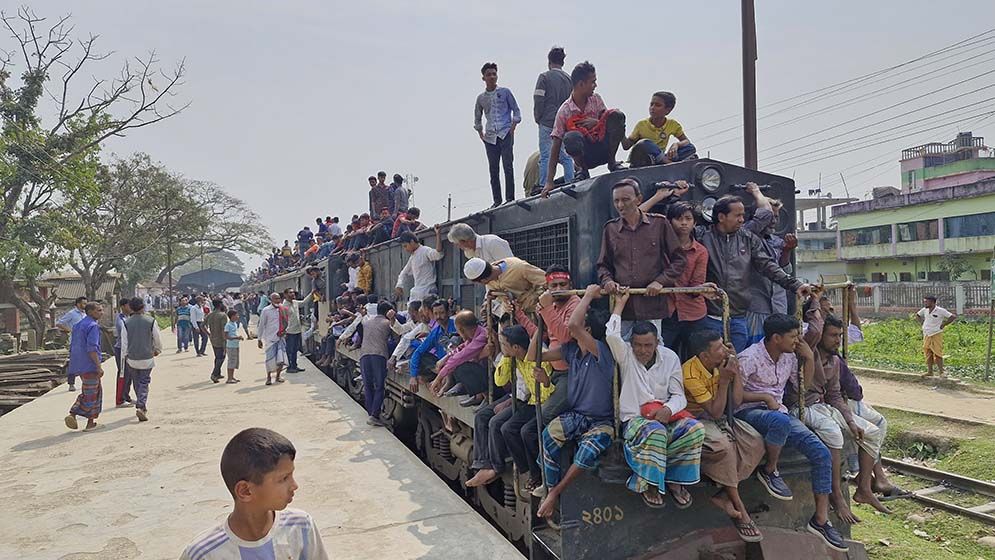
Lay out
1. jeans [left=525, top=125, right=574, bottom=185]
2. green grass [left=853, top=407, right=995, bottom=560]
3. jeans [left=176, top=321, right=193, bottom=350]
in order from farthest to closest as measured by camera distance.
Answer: jeans [left=176, top=321, right=193, bottom=350], jeans [left=525, top=125, right=574, bottom=185], green grass [left=853, top=407, right=995, bottom=560]

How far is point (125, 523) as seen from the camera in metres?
4.82

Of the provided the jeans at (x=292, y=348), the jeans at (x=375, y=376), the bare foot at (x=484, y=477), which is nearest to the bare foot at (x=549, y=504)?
the bare foot at (x=484, y=477)

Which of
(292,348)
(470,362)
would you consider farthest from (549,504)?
(292,348)

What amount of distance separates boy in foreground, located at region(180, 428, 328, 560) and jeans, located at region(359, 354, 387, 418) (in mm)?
5962

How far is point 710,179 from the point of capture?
4.86 metres

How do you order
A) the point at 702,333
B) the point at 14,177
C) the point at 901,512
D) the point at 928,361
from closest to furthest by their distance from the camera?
1. the point at 702,333
2. the point at 901,512
3. the point at 928,361
4. the point at 14,177

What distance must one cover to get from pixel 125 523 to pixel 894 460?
8593 mm

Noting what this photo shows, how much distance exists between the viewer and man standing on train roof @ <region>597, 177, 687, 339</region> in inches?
165

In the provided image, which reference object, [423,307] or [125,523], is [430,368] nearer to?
[423,307]

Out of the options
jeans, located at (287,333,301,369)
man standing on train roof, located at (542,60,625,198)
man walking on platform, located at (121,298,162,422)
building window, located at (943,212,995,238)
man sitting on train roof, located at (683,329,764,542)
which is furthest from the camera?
building window, located at (943,212,995,238)

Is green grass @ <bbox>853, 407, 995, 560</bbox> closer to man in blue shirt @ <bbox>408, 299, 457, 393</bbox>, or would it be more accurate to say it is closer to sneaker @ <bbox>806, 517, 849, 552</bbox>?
sneaker @ <bbox>806, 517, 849, 552</bbox>

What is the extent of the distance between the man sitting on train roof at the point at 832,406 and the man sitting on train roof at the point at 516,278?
1686 millimetres

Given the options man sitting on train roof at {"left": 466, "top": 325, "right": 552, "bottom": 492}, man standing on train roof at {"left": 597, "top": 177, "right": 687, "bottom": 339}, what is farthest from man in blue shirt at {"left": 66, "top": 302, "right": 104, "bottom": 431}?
man standing on train roof at {"left": 597, "top": 177, "right": 687, "bottom": 339}

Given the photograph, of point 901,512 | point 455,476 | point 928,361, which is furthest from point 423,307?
point 928,361
